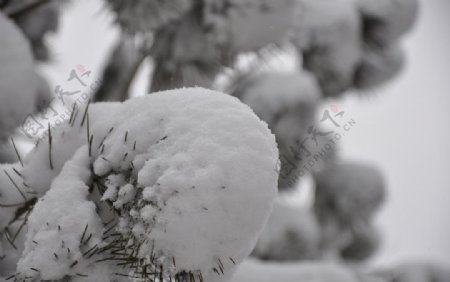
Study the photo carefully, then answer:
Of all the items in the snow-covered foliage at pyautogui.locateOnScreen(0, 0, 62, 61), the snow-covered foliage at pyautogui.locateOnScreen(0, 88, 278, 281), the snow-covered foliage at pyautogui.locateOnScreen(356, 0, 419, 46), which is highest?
the snow-covered foliage at pyautogui.locateOnScreen(0, 88, 278, 281)

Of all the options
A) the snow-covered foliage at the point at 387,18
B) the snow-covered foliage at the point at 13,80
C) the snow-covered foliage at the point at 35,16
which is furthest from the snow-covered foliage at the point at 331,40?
the snow-covered foliage at the point at 13,80

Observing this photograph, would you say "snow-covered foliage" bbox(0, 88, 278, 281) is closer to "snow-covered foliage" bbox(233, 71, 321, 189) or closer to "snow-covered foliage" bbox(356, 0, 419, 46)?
"snow-covered foliage" bbox(233, 71, 321, 189)

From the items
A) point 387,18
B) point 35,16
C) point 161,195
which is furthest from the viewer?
point 387,18

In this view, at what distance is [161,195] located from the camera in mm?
657

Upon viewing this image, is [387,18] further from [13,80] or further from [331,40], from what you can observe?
[13,80]

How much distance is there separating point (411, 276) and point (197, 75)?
1.16 m

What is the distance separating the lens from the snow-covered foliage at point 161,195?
25.9 inches

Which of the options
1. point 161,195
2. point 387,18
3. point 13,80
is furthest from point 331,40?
point 161,195

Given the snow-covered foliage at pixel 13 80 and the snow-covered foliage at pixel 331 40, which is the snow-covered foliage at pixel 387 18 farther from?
the snow-covered foliage at pixel 13 80

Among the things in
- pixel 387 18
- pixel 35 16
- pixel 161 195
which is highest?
pixel 161 195

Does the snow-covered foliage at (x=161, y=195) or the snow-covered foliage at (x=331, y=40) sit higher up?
the snow-covered foliage at (x=161, y=195)

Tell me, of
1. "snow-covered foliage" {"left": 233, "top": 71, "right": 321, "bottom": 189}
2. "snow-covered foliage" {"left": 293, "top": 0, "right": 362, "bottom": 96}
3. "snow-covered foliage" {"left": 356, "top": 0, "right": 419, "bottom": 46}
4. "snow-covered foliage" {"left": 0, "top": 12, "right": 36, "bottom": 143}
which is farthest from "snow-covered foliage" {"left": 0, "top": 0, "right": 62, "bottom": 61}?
"snow-covered foliage" {"left": 356, "top": 0, "right": 419, "bottom": 46}

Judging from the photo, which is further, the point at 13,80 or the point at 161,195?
the point at 13,80

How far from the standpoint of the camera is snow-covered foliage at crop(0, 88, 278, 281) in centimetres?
66
